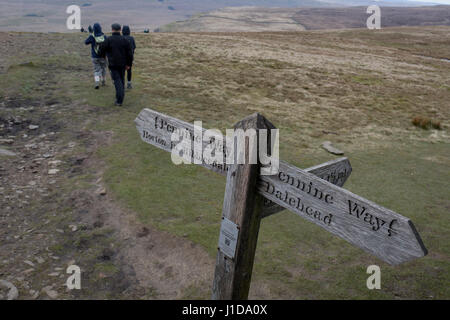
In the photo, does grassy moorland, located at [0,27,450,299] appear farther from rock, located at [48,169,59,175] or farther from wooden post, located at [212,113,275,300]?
wooden post, located at [212,113,275,300]

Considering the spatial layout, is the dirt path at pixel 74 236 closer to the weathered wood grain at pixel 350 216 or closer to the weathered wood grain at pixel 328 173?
the weathered wood grain at pixel 328 173

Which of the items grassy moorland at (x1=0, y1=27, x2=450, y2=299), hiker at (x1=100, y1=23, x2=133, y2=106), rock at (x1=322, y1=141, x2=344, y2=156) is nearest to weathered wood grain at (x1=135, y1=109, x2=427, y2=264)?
grassy moorland at (x1=0, y1=27, x2=450, y2=299)

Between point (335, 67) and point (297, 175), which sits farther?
point (335, 67)

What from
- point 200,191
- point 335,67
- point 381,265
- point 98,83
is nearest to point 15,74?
point 98,83

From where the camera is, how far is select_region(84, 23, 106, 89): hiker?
38.6 feet

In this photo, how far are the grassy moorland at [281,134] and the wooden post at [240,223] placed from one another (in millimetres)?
1459

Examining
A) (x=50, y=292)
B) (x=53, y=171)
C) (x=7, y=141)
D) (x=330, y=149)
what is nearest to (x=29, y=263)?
(x=50, y=292)

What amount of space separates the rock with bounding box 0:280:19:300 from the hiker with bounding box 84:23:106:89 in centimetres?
842

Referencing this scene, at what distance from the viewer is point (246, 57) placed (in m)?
22.4

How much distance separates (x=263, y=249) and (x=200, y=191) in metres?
2.15

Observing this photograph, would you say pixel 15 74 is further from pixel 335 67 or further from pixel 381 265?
pixel 335 67

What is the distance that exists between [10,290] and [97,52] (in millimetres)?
9285

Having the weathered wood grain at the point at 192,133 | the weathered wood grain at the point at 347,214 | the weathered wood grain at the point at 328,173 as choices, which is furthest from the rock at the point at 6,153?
the weathered wood grain at the point at 347,214

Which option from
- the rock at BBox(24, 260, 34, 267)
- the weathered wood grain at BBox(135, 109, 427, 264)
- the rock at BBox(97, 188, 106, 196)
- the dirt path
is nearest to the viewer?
the weathered wood grain at BBox(135, 109, 427, 264)
